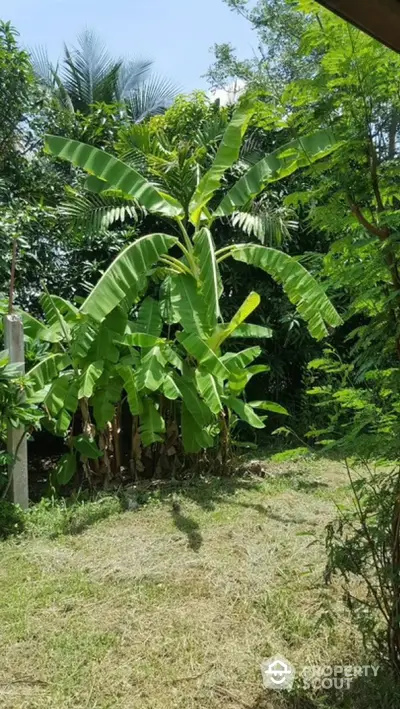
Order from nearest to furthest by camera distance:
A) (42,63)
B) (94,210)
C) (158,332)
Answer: (158,332)
(94,210)
(42,63)

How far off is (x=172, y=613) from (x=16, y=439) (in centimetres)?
193

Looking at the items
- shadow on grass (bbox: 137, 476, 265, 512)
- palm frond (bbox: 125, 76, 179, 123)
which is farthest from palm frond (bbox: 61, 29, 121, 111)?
shadow on grass (bbox: 137, 476, 265, 512)

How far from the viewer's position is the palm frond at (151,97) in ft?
27.1

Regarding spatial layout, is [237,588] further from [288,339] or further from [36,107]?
[36,107]

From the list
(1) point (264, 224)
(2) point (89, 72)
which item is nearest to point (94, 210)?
(1) point (264, 224)

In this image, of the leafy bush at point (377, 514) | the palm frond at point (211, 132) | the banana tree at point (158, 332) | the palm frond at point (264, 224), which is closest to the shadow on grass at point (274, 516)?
the banana tree at point (158, 332)

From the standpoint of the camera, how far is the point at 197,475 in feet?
16.7

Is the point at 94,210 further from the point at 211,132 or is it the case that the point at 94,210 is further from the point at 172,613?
the point at 172,613

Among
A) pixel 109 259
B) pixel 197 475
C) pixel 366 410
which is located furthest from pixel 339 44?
pixel 109 259

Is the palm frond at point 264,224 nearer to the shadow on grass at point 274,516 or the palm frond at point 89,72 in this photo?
the shadow on grass at point 274,516

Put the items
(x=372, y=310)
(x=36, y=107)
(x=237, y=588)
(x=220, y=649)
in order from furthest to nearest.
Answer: (x=36, y=107) → (x=237, y=588) → (x=220, y=649) → (x=372, y=310)

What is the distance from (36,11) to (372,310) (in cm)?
318

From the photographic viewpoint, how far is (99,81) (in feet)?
25.8

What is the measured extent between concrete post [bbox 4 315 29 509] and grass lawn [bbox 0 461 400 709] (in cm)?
53
